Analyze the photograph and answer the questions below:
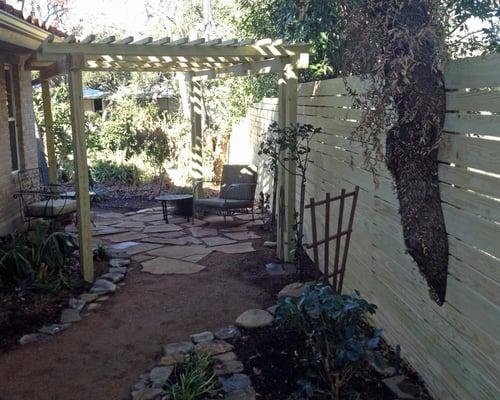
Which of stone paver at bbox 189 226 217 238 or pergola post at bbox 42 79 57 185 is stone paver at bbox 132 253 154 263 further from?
pergola post at bbox 42 79 57 185

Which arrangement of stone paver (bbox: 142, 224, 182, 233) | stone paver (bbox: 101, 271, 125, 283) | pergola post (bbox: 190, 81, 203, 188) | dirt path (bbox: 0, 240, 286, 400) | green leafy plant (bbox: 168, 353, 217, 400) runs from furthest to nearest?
pergola post (bbox: 190, 81, 203, 188), stone paver (bbox: 142, 224, 182, 233), stone paver (bbox: 101, 271, 125, 283), dirt path (bbox: 0, 240, 286, 400), green leafy plant (bbox: 168, 353, 217, 400)

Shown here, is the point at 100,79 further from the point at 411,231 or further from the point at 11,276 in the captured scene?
the point at 411,231

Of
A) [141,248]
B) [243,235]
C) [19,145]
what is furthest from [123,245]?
[19,145]

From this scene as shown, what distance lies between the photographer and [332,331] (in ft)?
9.46

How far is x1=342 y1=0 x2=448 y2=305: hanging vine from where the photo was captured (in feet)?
8.32

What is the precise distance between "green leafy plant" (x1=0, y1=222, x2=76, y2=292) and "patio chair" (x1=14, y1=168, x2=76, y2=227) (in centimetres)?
73

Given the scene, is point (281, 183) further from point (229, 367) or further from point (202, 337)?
point (229, 367)

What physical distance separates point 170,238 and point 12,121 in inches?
99.1

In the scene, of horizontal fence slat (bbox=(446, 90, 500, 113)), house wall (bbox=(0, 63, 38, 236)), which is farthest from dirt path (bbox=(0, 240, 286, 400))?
horizontal fence slat (bbox=(446, 90, 500, 113))

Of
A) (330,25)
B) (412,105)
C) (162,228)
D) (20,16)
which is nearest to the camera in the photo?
(412,105)

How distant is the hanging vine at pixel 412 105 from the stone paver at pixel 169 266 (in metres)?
3.24

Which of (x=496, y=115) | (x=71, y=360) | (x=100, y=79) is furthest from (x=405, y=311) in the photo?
(x=100, y=79)

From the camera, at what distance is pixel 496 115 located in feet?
6.95

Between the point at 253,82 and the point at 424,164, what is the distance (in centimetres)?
846
